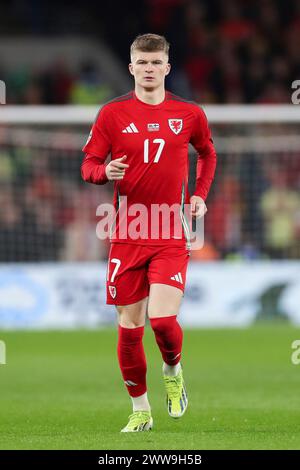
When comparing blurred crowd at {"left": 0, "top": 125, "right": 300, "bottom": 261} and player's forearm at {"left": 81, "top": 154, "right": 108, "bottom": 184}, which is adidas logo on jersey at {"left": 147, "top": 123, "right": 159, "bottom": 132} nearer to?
player's forearm at {"left": 81, "top": 154, "right": 108, "bottom": 184}

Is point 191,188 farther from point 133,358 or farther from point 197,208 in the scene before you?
point 133,358

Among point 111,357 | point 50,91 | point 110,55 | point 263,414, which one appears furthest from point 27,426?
point 110,55

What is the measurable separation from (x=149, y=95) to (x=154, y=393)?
353 centimetres

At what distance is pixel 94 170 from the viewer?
7.89 m

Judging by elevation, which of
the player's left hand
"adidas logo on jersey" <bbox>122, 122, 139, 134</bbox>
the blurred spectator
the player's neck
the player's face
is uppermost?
the blurred spectator

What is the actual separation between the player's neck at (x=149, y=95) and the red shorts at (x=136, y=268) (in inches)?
38.1

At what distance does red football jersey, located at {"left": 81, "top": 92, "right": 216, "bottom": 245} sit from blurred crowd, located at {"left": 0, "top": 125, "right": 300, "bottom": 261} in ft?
33.8

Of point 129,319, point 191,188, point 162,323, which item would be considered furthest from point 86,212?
point 162,323

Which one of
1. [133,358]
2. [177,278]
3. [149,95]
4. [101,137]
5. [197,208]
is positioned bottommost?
[133,358]

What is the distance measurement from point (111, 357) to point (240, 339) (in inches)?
101

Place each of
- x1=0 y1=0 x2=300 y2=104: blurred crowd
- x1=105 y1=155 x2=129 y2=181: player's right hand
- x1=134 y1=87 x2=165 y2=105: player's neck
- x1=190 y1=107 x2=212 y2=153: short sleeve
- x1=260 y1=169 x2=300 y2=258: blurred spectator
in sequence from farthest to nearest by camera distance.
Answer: x1=0 y1=0 x2=300 y2=104: blurred crowd < x1=260 y1=169 x2=300 y2=258: blurred spectator < x1=190 y1=107 x2=212 y2=153: short sleeve < x1=134 y1=87 x2=165 y2=105: player's neck < x1=105 y1=155 x2=129 y2=181: player's right hand

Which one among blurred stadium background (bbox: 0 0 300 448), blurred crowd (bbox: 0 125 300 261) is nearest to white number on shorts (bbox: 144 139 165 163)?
blurred stadium background (bbox: 0 0 300 448)

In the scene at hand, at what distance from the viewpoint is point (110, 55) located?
23250 millimetres

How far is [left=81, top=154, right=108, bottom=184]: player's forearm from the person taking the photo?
306 inches
